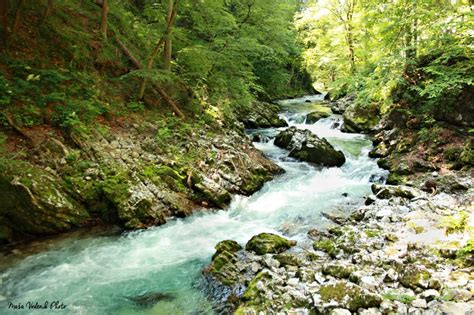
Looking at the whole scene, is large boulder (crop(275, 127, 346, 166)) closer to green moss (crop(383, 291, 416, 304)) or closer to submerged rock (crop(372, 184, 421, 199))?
submerged rock (crop(372, 184, 421, 199))

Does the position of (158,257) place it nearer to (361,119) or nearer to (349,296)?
(349,296)

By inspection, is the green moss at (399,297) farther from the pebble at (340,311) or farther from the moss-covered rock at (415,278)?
the pebble at (340,311)

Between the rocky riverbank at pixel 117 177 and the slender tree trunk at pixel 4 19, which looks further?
the slender tree trunk at pixel 4 19

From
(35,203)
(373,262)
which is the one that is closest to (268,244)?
(373,262)

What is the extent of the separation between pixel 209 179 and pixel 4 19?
6632 mm

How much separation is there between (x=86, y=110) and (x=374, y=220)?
294 inches

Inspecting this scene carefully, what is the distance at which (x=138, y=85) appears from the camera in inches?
418

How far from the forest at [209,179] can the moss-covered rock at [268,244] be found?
3 centimetres

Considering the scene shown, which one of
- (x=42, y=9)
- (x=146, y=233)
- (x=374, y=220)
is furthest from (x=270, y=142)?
(x=42, y=9)

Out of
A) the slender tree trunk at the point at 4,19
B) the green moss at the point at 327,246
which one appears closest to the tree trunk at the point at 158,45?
the slender tree trunk at the point at 4,19

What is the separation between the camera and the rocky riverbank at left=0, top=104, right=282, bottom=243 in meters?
6.00

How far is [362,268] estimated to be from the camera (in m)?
5.11

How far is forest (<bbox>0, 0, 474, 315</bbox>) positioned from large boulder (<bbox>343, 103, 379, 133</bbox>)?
1.10 m

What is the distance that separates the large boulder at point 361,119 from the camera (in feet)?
51.6
